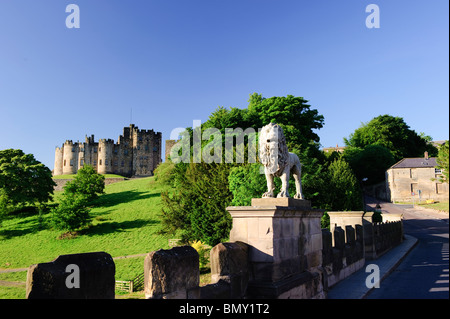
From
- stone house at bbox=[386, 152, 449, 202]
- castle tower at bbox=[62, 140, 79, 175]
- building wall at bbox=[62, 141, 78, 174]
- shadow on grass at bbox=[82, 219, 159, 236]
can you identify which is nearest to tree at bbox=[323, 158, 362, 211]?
shadow on grass at bbox=[82, 219, 159, 236]

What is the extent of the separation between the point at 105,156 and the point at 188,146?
198ft

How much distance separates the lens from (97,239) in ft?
109

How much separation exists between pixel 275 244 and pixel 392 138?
73.5 m

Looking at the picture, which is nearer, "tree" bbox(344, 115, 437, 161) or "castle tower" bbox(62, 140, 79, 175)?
"tree" bbox(344, 115, 437, 161)

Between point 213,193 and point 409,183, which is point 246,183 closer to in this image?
point 213,193

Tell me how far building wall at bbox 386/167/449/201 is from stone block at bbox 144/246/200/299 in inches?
2275

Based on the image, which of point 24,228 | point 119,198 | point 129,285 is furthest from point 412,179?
point 24,228

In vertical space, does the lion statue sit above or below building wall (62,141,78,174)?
below

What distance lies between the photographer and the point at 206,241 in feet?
76.6

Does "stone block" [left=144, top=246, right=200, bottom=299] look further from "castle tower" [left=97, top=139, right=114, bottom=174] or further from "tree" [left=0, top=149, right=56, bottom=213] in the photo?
"castle tower" [left=97, top=139, right=114, bottom=174]

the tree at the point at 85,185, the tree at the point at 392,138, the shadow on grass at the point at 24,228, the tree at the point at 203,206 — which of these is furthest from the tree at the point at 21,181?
the tree at the point at 392,138

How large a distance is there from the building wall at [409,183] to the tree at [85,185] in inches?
1921

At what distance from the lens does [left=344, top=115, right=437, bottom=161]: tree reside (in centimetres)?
6981

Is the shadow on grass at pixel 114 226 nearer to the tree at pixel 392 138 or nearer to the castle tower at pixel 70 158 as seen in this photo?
the tree at pixel 392 138
